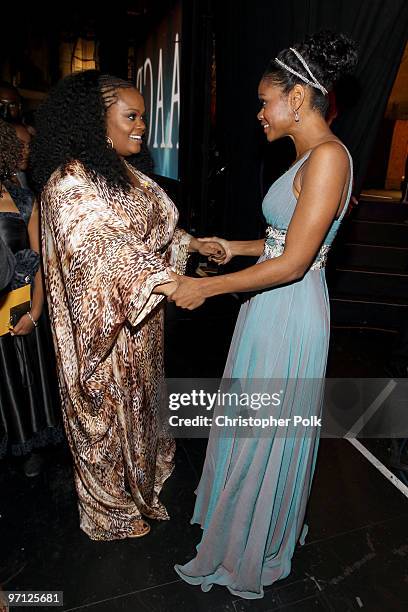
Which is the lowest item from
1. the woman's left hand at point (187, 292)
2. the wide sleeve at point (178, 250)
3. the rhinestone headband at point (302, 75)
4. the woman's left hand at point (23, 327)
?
the woman's left hand at point (23, 327)

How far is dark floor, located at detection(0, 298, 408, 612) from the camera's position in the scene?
5.52 ft

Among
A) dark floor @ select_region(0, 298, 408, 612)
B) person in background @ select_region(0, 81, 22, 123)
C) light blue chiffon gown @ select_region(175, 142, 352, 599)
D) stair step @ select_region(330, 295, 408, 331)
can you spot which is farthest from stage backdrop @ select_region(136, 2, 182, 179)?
light blue chiffon gown @ select_region(175, 142, 352, 599)

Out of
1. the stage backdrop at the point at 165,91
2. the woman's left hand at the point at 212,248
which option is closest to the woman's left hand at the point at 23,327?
the woman's left hand at the point at 212,248

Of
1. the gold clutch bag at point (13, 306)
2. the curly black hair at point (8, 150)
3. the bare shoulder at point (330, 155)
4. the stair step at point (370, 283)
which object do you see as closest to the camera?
the bare shoulder at point (330, 155)

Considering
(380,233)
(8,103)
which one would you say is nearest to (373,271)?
(380,233)

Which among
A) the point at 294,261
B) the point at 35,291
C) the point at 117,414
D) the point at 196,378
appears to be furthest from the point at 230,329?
the point at 294,261

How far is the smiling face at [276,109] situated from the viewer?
1.44 meters

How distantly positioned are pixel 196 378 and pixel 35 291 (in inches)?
60.9

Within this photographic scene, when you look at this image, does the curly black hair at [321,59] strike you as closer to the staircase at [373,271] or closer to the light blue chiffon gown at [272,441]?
the light blue chiffon gown at [272,441]

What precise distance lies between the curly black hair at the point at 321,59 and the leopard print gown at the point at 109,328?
638 mm

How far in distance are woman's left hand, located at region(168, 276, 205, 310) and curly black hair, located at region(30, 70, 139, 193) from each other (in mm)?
432

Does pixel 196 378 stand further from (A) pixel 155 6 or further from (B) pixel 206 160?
(A) pixel 155 6

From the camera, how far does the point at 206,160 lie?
15.2ft

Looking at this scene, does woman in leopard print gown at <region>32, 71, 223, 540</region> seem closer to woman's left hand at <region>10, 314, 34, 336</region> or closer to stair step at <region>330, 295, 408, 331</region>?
woman's left hand at <region>10, 314, 34, 336</region>
